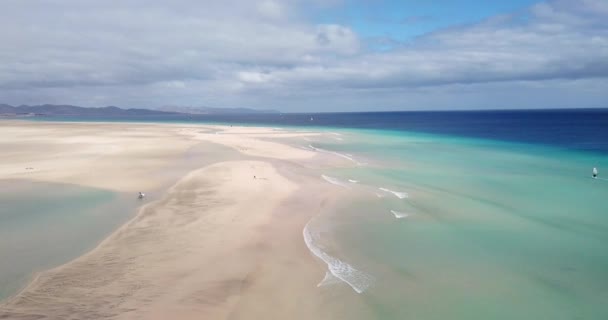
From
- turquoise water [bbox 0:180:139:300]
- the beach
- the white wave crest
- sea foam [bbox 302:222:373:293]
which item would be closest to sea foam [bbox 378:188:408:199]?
the white wave crest

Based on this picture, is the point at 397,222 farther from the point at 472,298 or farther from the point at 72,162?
the point at 72,162

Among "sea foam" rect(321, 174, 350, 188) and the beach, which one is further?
"sea foam" rect(321, 174, 350, 188)

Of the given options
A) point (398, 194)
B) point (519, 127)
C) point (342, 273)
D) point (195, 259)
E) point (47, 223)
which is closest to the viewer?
point (342, 273)

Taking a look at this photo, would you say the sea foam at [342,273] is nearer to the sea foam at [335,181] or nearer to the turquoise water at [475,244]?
the turquoise water at [475,244]

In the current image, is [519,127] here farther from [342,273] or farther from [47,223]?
[47,223]

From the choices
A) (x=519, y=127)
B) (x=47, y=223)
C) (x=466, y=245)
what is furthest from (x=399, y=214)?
(x=519, y=127)

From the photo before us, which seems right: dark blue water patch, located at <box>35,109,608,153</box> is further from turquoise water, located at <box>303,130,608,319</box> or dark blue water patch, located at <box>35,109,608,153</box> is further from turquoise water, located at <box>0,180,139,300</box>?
turquoise water, located at <box>0,180,139,300</box>
